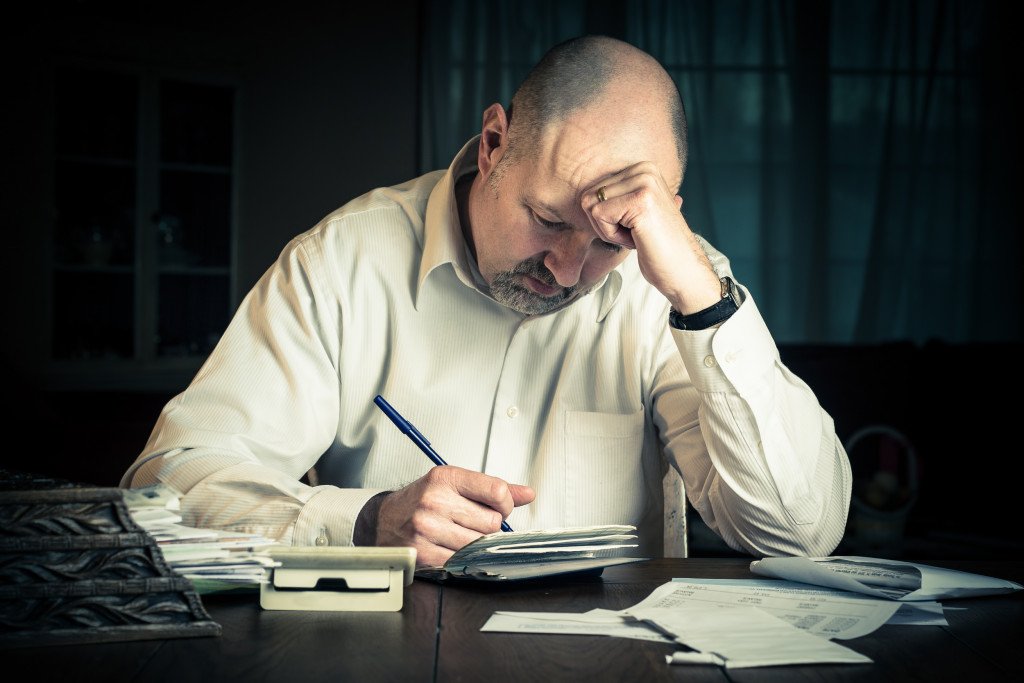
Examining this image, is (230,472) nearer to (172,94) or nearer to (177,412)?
(177,412)

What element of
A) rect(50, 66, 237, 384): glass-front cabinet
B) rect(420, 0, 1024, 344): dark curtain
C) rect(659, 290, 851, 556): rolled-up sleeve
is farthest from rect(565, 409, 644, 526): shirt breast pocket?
rect(420, 0, 1024, 344): dark curtain

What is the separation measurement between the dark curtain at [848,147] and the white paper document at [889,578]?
4.21m

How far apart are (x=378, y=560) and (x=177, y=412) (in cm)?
52

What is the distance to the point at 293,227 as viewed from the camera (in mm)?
5109

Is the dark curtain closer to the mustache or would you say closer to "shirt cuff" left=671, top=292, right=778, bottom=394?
the mustache

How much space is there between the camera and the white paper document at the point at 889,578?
36.1 inches

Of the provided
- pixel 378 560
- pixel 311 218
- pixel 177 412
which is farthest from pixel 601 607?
pixel 311 218

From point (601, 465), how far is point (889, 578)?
0.53 metres

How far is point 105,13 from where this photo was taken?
4.54m

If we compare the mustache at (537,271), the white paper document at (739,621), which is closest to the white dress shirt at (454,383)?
the mustache at (537,271)

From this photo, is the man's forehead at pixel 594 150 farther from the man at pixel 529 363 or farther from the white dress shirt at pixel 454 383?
the white dress shirt at pixel 454 383

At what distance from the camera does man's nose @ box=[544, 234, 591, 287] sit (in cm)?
127

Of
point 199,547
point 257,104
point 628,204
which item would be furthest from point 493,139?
point 257,104

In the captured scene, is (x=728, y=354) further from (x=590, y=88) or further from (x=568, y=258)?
(x=590, y=88)
